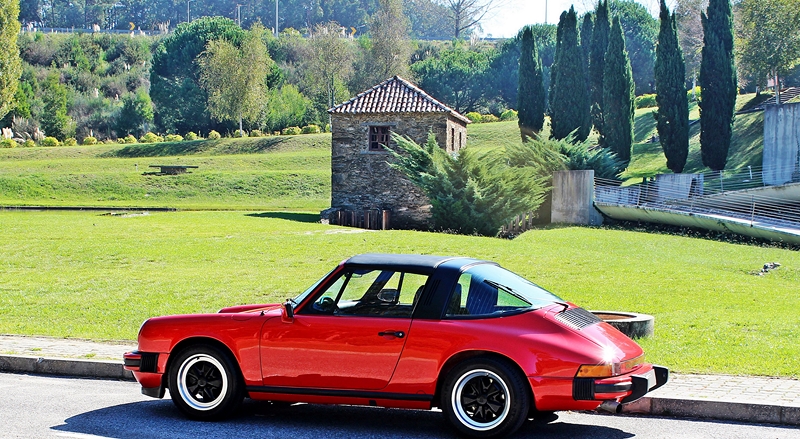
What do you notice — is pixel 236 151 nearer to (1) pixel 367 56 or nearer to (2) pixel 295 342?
(1) pixel 367 56

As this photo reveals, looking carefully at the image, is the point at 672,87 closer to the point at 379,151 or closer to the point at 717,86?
the point at 717,86

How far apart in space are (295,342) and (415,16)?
7155 inches

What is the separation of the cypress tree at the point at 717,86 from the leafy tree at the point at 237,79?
43.2m

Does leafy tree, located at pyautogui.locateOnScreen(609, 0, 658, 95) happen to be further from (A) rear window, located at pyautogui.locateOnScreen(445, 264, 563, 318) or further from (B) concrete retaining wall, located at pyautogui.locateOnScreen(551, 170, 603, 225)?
(A) rear window, located at pyautogui.locateOnScreen(445, 264, 563, 318)

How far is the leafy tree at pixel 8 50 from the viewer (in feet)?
197

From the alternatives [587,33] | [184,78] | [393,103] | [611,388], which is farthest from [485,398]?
[184,78]

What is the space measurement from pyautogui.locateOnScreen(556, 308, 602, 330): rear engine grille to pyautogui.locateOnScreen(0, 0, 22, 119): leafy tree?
60634 mm

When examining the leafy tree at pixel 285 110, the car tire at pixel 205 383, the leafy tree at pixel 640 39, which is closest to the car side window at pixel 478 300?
the car tire at pixel 205 383

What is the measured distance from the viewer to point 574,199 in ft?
129

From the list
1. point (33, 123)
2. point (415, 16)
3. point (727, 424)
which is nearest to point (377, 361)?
point (727, 424)

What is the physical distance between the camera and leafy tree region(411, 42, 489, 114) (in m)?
97.3

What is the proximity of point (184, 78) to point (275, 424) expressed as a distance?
304ft

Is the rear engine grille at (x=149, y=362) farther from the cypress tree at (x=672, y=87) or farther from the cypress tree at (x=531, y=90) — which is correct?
the cypress tree at (x=531, y=90)

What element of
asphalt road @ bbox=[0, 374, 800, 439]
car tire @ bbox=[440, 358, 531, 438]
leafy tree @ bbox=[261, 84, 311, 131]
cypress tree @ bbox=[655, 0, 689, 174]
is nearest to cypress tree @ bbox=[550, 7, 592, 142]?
cypress tree @ bbox=[655, 0, 689, 174]
